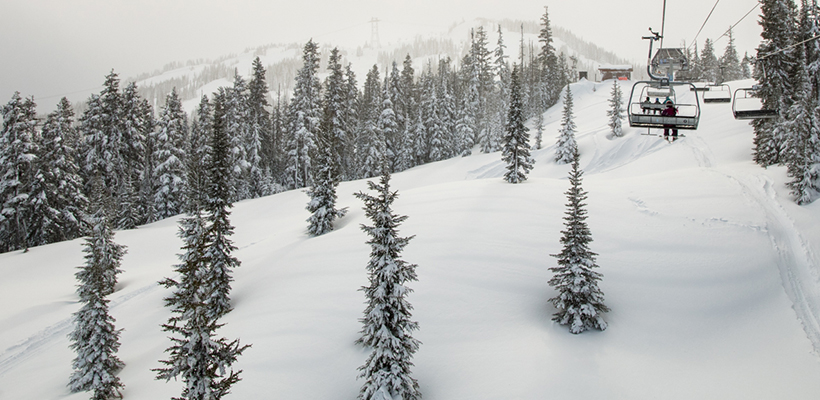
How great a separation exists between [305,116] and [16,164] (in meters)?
24.1

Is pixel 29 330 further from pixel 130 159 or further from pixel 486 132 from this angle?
pixel 486 132

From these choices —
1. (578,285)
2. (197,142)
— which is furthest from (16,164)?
(578,285)

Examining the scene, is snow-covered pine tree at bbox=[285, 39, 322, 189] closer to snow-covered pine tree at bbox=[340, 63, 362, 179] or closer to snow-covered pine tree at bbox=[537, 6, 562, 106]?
snow-covered pine tree at bbox=[340, 63, 362, 179]

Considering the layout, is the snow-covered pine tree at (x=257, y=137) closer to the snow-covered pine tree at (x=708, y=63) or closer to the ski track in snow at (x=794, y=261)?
the ski track in snow at (x=794, y=261)

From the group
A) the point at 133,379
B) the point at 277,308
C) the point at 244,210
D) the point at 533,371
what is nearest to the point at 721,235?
the point at 533,371

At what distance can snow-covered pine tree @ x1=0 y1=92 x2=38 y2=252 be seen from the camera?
32.2m

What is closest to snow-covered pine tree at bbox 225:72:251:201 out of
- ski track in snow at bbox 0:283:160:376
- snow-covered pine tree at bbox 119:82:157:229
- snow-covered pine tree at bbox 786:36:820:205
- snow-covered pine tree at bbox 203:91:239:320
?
snow-covered pine tree at bbox 119:82:157:229

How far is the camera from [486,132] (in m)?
55.2

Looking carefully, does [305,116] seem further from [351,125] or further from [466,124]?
[466,124]

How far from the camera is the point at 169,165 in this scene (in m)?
43.9

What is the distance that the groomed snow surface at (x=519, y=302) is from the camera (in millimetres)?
13305

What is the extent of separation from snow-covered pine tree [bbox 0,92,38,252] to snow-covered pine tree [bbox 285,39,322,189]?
2183 cm

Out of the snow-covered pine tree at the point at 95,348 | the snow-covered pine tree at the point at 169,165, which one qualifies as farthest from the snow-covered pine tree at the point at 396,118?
the snow-covered pine tree at the point at 95,348

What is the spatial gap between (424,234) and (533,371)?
9.84m
